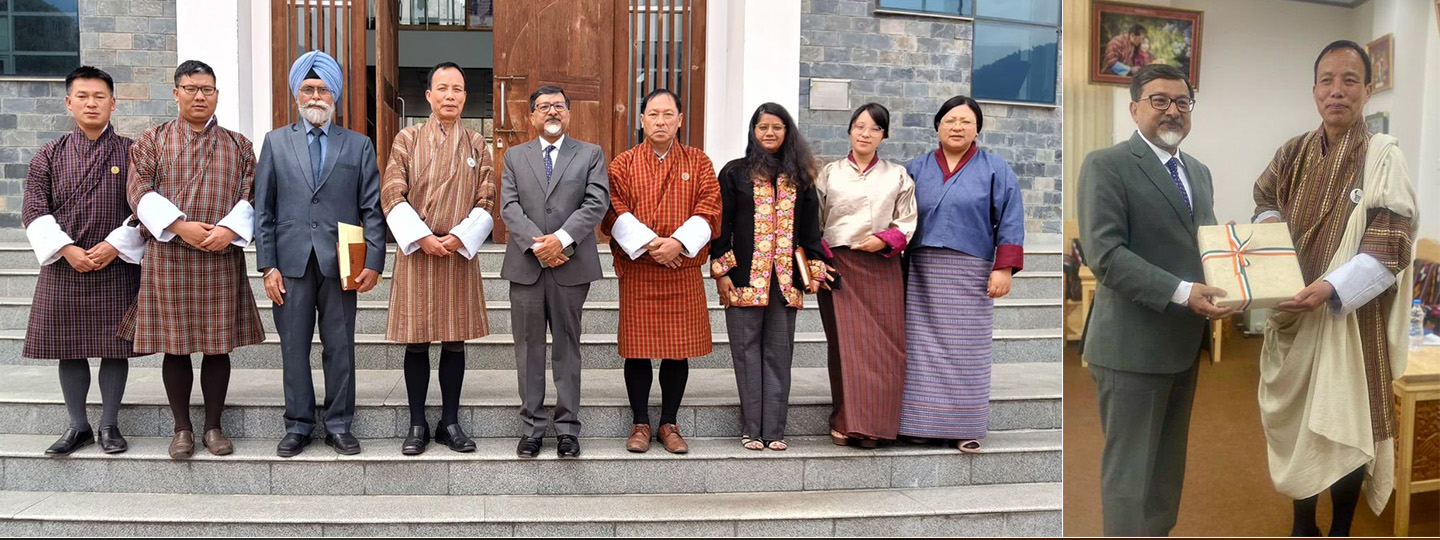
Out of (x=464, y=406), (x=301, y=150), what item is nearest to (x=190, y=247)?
(x=301, y=150)

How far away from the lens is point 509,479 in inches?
139

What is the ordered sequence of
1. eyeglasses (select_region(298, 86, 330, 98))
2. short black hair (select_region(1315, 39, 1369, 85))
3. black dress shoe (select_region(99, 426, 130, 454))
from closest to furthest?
short black hair (select_region(1315, 39, 1369, 85)) → black dress shoe (select_region(99, 426, 130, 454)) → eyeglasses (select_region(298, 86, 330, 98))

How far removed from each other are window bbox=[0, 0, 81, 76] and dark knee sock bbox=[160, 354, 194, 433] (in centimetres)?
387

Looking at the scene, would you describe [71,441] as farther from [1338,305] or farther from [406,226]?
[1338,305]

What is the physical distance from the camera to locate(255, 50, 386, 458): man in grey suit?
3.57 metres

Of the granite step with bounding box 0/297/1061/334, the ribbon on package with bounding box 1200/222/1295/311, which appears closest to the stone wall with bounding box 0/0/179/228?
the granite step with bounding box 0/297/1061/334

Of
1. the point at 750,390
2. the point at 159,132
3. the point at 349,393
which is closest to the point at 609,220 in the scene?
the point at 750,390

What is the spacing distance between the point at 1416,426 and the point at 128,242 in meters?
4.00

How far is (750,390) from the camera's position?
12.3ft

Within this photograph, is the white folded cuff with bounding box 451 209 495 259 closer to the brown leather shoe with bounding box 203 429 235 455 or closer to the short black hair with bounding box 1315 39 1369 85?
the brown leather shoe with bounding box 203 429 235 455

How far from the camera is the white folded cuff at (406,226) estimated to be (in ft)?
11.5

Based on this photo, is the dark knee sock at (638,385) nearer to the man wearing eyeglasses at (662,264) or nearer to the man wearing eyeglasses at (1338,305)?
the man wearing eyeglasses at (662,264)

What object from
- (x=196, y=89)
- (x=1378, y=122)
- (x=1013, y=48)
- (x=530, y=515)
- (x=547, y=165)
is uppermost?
(x=1013, y=48)

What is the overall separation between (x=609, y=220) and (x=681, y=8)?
122 inches
